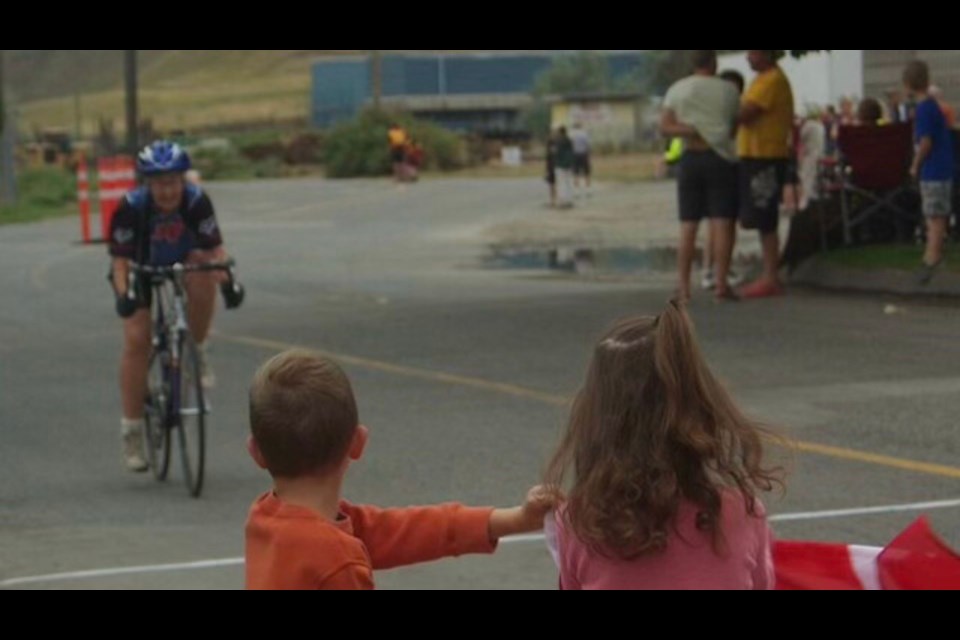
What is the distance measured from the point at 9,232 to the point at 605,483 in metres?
33.5

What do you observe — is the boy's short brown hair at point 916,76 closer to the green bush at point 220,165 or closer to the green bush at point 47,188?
the green bush at point 47,188

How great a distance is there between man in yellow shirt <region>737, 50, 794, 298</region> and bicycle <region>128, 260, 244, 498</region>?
23.3 feet

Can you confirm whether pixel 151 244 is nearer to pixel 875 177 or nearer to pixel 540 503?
pixel 540 503

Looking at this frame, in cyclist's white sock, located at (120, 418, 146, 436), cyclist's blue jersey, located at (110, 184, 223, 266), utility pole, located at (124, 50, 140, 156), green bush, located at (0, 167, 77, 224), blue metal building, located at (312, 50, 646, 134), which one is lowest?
cyclist's white sock, located at (120, 418, 146, 436)

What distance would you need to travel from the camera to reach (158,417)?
→ 32.4 feet

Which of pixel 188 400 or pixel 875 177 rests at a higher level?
pixel 875 177

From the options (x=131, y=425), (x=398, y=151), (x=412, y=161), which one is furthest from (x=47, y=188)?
(x=131, y=425)

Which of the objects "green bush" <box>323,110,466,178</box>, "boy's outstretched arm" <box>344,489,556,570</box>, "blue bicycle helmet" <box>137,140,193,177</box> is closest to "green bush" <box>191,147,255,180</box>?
"green bush" <box>323,110,466,178</box>

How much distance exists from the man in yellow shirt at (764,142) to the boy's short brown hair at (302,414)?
12.4 m

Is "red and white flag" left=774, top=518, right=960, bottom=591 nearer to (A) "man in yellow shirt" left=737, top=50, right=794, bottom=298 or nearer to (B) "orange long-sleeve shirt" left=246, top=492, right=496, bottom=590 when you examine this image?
(B) "orange long-sleeve shirt" left=246, top=492, right=496, bottom=590

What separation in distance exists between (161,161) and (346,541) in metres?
5.81

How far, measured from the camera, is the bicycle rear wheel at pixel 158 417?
9.86 meters

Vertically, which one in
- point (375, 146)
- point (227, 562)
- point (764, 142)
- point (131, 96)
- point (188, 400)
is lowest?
point (227, 562)

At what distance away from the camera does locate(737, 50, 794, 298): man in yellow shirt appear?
16.1 meters
